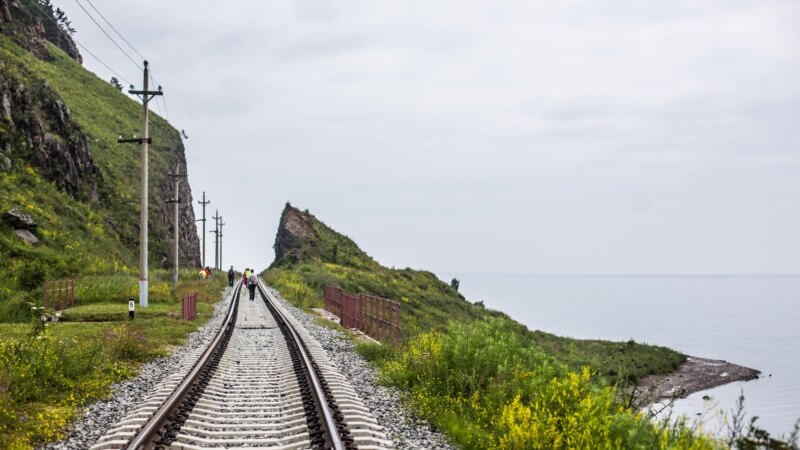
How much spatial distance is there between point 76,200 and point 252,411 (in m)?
45.6

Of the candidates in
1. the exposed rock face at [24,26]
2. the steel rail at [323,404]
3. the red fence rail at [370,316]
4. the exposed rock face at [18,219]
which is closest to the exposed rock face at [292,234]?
the exposed rock face at [24,26]

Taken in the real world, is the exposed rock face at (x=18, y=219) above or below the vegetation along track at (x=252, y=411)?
above

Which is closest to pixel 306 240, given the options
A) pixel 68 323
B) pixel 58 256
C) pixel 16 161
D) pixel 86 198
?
pixel 86 198

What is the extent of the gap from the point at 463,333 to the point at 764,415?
107 ft

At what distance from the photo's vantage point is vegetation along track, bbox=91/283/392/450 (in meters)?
7.29

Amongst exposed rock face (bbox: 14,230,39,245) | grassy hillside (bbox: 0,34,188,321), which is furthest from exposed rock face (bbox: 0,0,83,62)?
exposed rock face (bbox: 14,230,39,245)

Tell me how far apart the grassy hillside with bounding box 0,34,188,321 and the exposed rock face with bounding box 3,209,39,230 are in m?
0.48

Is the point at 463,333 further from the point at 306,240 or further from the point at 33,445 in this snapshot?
the point at 306,240

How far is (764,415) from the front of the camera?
3706 centimetres

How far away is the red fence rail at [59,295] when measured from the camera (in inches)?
Result: 939

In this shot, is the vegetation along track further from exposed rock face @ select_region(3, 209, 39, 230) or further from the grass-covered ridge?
exposed rock face @ select_region(3, 209, 39, 230)

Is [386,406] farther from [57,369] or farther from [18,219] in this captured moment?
[18,219]

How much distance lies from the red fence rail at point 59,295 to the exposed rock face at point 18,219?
7.83 m

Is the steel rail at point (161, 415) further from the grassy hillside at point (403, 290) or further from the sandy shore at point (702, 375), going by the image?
the sandy shore at point (702, 375)
